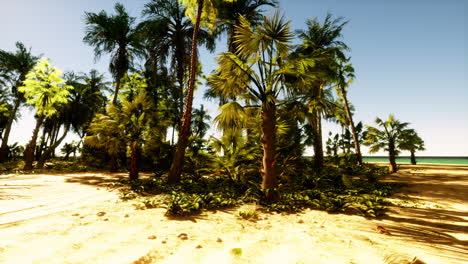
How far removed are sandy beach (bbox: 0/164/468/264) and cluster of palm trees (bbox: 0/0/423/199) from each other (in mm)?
1735

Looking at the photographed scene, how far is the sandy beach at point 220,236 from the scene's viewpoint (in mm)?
2172

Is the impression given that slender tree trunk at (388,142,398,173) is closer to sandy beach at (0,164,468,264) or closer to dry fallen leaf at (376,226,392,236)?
sandy beach at (0,164,468,264)

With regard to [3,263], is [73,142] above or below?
above

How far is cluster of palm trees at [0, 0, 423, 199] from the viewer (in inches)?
190

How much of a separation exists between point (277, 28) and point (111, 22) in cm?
1400

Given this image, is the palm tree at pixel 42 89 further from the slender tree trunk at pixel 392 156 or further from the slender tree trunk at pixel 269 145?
the slender tree trunk at pixel 392 156

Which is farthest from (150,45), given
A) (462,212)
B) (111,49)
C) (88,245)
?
(462,212)

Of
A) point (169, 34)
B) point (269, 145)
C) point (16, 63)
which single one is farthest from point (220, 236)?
point (16, 63)

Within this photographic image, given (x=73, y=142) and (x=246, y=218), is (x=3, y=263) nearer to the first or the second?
(x=246, y=218)

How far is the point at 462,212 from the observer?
4.07 m

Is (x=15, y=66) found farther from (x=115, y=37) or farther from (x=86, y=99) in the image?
(x=115, y=37)

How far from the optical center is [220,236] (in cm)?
290

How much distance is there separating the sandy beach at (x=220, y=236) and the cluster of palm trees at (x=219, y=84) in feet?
5.69

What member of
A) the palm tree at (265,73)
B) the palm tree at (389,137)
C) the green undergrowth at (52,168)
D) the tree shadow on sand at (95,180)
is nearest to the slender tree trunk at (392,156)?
the palm tree at (389,137)
